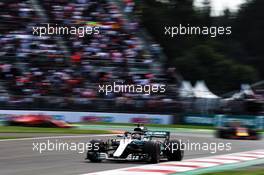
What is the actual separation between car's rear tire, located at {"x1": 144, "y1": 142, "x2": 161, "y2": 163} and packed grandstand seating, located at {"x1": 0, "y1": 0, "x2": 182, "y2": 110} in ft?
48.1

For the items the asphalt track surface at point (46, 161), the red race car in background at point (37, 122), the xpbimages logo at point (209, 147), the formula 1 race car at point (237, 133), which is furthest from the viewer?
the red race car in background at point (37, 122)

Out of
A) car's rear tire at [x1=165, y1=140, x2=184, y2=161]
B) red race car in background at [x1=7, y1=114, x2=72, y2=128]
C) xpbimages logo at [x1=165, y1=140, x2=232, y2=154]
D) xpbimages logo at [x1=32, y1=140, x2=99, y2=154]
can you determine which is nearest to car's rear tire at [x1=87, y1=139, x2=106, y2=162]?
car's rear tire at [x1=165, y1=140, x2=184, y2=161]

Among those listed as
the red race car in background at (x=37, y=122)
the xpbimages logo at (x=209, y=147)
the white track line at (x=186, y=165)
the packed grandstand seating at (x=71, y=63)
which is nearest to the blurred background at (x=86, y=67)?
the packed grandstand seating at (x=71, y=63)

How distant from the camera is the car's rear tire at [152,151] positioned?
10125mm

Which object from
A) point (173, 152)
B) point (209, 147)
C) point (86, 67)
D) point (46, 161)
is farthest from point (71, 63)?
point (46, 161)

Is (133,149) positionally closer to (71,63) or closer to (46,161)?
(46,161)

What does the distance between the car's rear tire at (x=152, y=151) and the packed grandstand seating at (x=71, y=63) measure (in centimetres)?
1465

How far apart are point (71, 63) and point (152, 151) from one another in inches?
618

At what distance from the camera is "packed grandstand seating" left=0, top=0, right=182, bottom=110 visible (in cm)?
2486

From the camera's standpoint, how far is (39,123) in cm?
2227

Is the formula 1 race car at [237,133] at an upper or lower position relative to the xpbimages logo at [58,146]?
upper

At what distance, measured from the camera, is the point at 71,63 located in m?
25.5

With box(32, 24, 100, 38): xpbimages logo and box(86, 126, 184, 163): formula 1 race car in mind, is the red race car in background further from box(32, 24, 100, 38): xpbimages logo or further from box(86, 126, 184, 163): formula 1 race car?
box(86, 126, 184, 163): formula 1 race car

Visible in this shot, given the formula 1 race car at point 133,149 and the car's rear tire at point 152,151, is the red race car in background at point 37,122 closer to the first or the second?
the formula 1 race car at point 133,149
